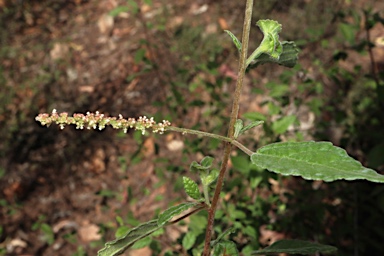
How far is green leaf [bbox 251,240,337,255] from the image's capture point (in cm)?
150

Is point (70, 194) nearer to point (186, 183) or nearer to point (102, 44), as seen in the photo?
point (102, 44)

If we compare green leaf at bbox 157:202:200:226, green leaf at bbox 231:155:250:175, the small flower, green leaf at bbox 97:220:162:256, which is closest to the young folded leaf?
the small flower

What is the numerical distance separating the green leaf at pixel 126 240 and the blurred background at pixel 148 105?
4.12 ft

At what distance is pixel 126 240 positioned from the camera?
1312mm

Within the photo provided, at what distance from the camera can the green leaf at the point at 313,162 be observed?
980mm

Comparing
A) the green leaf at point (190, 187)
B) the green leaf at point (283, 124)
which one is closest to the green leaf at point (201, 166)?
the green leaf at point (190, 187)

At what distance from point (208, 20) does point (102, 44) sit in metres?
1.32

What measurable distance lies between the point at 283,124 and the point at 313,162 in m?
1.29

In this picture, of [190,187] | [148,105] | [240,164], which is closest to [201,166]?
[190,187]

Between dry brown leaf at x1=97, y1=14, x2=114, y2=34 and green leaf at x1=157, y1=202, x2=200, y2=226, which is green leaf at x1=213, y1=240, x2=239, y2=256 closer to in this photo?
green leaf at x1=157, y1=202, x2=200, y2=226

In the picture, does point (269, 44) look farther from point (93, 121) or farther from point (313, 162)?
point (93, 121)

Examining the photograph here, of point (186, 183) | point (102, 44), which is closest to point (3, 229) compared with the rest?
point (102, 44)

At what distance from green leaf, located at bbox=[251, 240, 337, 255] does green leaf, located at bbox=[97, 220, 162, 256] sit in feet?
1.53

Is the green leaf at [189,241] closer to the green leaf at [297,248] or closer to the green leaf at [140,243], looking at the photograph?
the green leaf at [140,243]
